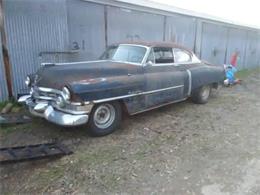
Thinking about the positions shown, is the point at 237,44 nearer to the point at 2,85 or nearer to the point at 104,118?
the point at 104,118

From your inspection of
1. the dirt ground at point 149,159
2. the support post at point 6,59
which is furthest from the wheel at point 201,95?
the support post at point 6,59

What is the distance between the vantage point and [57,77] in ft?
12.8

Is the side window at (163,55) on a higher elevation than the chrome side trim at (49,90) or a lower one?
higher

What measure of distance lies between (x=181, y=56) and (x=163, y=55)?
0.78 meters

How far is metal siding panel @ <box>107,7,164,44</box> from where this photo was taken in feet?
25.2

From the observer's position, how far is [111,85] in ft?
13.4

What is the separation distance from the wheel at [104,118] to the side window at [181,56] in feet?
7.53

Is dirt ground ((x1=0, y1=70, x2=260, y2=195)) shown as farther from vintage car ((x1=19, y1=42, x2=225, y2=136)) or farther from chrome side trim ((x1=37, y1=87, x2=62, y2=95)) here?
chrome side trim ((x1=37, y1=87, x2=62, y2=95))

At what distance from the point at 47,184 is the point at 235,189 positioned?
2268mm

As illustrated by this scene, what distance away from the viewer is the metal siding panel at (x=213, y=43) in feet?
39.3

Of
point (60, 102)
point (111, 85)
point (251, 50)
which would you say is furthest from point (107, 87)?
point (251, 50)

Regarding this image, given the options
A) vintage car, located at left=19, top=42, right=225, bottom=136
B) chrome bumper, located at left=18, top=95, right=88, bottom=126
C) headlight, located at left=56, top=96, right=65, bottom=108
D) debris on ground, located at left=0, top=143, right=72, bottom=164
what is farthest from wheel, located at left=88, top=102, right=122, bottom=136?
debris on ground, located at left=0, top=143, right=72, bottom=164

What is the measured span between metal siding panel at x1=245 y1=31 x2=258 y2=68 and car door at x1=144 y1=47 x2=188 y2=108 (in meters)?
12.8

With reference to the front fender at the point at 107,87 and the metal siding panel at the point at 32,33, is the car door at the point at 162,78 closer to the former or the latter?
the front fender at the point at 107,87
